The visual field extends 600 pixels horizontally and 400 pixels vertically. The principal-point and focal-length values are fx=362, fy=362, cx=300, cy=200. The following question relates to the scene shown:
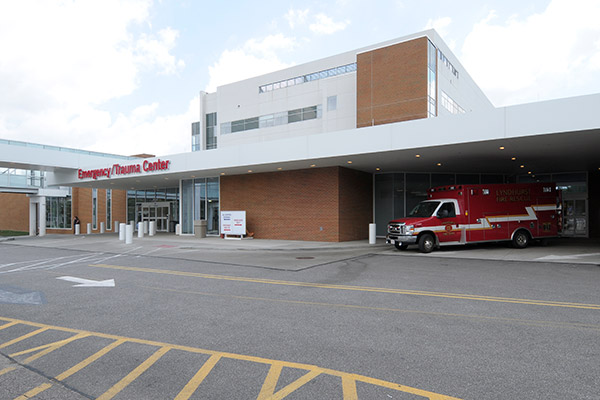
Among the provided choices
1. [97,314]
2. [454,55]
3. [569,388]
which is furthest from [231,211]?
[454,55]

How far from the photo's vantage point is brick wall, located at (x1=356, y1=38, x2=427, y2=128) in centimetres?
2977

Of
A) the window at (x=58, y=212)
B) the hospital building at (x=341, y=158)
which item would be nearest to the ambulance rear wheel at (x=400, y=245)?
the hospital building at (x=341, y=158)

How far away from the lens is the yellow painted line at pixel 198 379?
11.5 ft

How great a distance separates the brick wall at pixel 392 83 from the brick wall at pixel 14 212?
43.3 meters

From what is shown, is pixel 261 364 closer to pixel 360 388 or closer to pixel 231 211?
pixel 360 388

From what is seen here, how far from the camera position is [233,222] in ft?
76.5

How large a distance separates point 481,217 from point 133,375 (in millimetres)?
15833

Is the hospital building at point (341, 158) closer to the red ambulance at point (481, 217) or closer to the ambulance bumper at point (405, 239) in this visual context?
the red ambulance at point (481, 217)

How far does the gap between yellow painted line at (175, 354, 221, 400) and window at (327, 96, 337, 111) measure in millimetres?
34357

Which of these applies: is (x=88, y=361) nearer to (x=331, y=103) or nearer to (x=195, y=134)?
(x=331, y=103)

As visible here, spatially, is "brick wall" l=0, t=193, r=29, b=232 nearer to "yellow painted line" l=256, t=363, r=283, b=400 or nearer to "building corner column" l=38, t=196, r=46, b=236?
"building corner column" l=38, t=196, r=46, b=236

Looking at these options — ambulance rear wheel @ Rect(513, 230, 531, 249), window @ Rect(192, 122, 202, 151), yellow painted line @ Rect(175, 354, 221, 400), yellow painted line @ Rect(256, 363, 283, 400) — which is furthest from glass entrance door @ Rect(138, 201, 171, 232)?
yellow painted line @ Rect(256, 363, 283, 400)

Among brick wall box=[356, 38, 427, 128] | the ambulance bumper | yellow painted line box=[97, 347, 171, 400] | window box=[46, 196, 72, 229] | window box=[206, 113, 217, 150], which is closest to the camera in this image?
yellow painted line box=[97, 347, 171, 400]

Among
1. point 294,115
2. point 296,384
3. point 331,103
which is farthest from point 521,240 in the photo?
point 294,115
